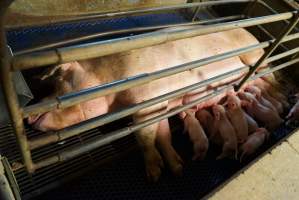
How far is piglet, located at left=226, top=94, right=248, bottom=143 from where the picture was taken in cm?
279

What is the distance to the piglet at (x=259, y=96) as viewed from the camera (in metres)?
3.19

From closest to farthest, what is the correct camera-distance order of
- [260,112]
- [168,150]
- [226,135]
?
[168,150]
[226,135]
[260,112]

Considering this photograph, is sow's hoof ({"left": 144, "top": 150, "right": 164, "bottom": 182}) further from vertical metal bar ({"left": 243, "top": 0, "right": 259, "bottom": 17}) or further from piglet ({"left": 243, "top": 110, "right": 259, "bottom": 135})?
vertical metal bar ({"left": 243, "top": 0, "right": 259, "bottom": 17})

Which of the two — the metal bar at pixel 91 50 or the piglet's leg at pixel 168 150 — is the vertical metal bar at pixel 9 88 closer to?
the metal bar at pixel 91 50

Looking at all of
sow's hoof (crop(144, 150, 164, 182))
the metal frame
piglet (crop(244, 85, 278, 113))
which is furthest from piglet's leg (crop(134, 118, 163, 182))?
piglet (crop(244, 85, 278, 113))

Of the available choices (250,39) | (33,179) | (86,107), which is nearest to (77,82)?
(86,107)

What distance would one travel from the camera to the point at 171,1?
13.3 ft

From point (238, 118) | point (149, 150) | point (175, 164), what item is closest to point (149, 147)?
point (149, 150)

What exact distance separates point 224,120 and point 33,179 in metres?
1.66

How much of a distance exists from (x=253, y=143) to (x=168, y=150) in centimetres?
80

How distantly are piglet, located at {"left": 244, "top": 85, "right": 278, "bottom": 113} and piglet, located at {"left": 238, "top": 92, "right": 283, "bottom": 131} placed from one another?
79mm

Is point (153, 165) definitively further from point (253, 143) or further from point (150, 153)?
point (253, 143)

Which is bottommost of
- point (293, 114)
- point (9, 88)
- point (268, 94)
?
point (293, 114)

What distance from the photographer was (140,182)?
2396 mm
